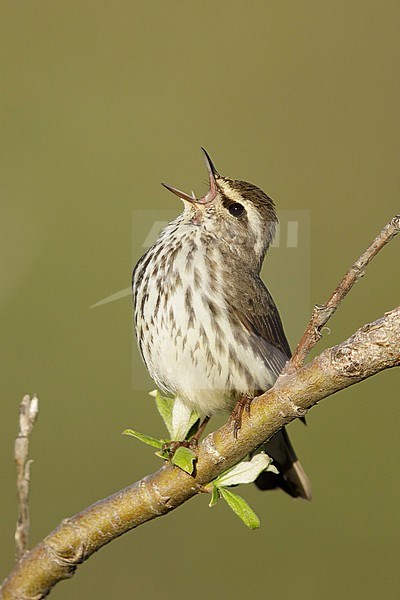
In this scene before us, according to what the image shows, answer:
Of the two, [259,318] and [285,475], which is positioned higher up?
[259,318]

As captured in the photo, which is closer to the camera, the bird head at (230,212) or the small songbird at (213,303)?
the small songbird at (213,303)

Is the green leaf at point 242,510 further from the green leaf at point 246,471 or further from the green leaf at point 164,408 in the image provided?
the green leaf at point 164,408

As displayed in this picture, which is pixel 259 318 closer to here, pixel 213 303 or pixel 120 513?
pixel 213 303

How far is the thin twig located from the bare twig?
624mm

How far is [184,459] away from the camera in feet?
7.30

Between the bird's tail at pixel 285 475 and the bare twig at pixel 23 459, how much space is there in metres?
1.33

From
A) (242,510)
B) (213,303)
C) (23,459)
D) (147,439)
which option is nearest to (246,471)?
(242,510)

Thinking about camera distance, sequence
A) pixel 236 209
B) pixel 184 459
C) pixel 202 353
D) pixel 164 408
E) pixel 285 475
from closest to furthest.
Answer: pixel 184 459
pixel 164 408
pixel 202 353
pixel 236 209
pixel 285 475

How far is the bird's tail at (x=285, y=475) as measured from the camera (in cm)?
339

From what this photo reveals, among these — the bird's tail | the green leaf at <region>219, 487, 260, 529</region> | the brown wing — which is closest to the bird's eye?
the brown wing

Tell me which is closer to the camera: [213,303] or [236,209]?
[213,303]

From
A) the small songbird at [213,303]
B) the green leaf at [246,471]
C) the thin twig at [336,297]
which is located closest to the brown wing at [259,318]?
the small songbird at [213,303]

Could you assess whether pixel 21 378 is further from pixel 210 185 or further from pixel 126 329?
pixel 210 185

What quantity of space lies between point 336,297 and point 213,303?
3.48 ft
